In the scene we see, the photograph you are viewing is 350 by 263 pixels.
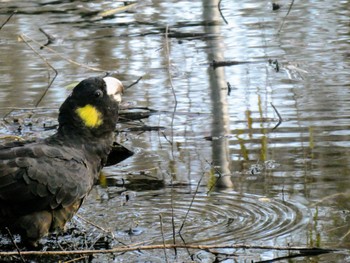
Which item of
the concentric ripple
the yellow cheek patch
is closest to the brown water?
the concentric ripple

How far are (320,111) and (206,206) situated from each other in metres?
2.53

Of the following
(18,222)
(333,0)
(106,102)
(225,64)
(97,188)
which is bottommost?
(333,0)

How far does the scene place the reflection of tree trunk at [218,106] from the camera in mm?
7478

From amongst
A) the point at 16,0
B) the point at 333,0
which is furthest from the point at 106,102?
the point at 16,0

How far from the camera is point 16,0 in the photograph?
16219 millimetres

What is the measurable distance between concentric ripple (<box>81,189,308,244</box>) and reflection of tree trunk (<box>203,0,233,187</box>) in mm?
402

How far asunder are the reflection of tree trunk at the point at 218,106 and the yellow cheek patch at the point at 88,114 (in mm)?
1135

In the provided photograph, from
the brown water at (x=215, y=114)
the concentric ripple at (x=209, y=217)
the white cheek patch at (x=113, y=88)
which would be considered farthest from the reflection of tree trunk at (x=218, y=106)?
the white cheek patch at (x=113, y=88)

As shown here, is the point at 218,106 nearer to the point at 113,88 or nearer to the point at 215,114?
the point at 215,114

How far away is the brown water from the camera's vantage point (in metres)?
6.22

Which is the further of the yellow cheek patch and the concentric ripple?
the yellow cheek patch

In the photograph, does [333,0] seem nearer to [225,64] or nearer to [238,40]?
[238,40]

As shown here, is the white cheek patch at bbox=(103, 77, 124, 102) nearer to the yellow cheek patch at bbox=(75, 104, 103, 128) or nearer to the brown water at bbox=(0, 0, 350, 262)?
the yellow cheek patch at bbox=(75, 104, 103, 128)

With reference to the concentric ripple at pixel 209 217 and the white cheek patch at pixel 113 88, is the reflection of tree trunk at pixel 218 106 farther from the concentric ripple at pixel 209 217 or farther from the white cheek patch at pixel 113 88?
the white cheek patch at pixel 113 88
